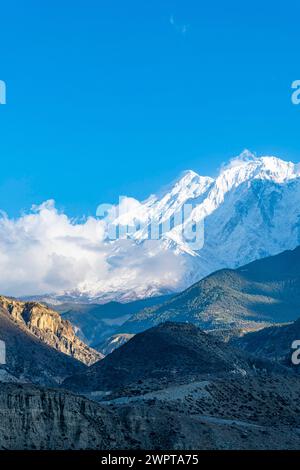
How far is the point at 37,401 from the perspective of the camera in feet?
353

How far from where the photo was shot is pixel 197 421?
11481cm
